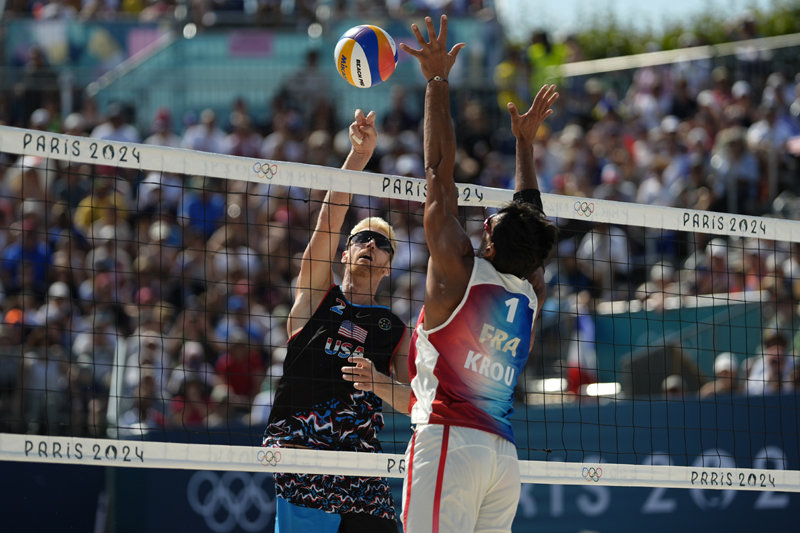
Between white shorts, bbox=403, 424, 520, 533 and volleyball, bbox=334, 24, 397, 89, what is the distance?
2729mm

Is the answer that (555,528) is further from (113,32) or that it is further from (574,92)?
(113,32)

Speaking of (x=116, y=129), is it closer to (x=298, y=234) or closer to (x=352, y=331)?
(x=298, y=234)

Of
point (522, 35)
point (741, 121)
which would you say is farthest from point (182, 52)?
point (522, 35)

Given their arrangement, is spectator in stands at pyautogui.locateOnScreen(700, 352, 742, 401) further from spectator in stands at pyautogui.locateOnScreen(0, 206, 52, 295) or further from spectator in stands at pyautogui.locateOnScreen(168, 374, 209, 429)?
spectator in stands at pyautogui.locateOnScreen(0, 206, 52, 295)

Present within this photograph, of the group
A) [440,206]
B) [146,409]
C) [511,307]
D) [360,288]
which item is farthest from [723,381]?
[440,206]

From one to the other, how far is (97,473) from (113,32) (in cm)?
961

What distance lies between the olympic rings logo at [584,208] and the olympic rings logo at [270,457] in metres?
2.30

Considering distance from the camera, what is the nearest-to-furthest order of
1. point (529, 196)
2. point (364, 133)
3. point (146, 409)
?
1. point (529, 196)
2. point (364, 133)
3. point (146, 409)

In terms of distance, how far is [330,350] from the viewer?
Result: 245 inches

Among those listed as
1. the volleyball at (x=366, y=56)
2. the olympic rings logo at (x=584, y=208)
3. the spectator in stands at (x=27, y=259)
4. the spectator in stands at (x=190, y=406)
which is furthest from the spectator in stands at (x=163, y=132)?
the olympic rings logo at (x=584, y=208)

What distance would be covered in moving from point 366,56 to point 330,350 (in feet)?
6.01

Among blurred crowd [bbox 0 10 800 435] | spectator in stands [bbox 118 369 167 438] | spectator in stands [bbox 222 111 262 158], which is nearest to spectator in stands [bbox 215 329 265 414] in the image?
blurred crowd [bbox 0 10 800 435]

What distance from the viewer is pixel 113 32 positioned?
59.6ft

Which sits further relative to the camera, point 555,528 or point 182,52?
point 182,52
